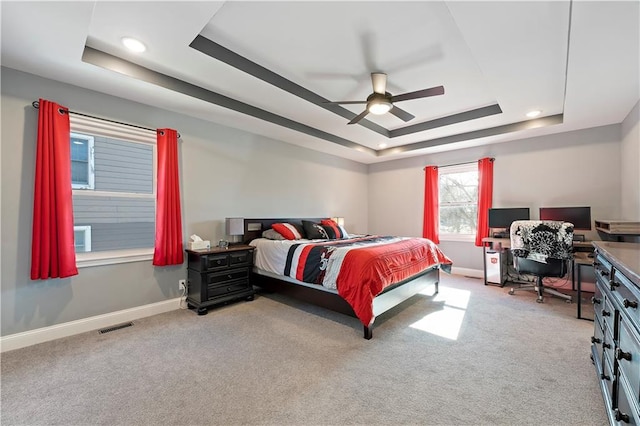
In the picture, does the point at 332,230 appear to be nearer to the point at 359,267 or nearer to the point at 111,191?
the point at 359,267

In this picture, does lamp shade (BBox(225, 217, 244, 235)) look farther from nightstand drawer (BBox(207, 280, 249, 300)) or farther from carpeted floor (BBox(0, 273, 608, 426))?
carpeted floor (BBox(0, 273, 608, 426))

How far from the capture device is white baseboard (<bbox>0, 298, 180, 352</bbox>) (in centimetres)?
240

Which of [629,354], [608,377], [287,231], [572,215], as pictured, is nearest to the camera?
[629,354]

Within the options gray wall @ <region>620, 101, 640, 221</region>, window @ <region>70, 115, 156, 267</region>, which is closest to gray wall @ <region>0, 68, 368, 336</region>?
window @ <region>70, 115, 156, 267</region>

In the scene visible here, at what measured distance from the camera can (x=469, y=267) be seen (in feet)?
17.0

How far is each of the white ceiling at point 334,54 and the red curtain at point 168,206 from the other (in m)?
0.48

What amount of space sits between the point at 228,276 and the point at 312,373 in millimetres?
1858

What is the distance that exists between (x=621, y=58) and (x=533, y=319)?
259cm

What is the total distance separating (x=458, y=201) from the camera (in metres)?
5.43

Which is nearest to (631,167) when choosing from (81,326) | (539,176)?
(539,176)

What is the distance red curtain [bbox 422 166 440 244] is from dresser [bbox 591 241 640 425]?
11.8ft

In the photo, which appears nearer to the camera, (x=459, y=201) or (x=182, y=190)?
(x=182, y=190)

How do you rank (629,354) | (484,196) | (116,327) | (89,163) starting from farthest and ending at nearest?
(484,196), (89,163), (116,327), (629,354)

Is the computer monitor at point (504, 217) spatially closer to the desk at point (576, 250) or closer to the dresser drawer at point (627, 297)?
the desk at point (576, 250)
